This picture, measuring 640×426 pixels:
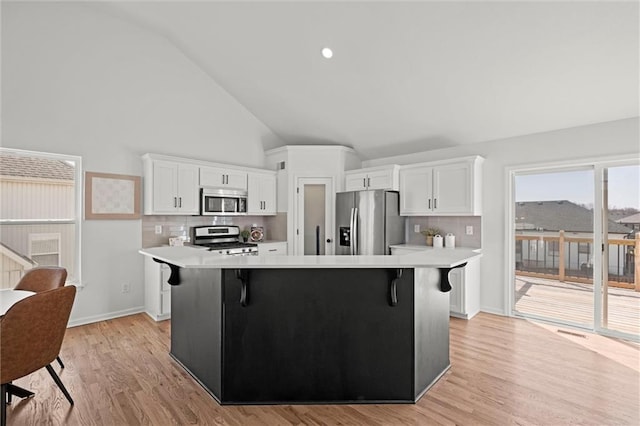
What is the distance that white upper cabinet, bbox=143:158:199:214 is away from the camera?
4539 millimetres

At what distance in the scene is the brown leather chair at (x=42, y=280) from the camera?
9.61 feet

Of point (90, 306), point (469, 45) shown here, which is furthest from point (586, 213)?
point (90, 306)

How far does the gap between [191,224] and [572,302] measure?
529cm

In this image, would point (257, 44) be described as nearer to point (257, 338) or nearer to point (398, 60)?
point (398, 60)

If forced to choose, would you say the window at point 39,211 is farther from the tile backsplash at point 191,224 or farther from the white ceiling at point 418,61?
the white ceiling at point 418,61

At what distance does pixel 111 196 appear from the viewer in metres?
4.42

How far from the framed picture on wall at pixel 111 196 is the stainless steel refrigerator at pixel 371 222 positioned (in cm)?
304

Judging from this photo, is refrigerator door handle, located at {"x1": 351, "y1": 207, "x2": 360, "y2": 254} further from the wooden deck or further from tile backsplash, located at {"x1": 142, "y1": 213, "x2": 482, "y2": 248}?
the wooden deck

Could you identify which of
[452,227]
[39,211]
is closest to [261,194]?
[39,211]

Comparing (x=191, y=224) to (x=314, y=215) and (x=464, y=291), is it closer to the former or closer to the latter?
(x=314, y=215)

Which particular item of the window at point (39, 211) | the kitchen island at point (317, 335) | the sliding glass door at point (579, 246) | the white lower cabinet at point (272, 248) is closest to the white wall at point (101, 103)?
the window at point (39, 211)

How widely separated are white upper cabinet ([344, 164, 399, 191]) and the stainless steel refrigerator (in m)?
0.19

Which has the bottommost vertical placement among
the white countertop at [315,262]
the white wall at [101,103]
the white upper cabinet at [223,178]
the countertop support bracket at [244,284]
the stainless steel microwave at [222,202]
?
the countertop support bracket at [244,284]

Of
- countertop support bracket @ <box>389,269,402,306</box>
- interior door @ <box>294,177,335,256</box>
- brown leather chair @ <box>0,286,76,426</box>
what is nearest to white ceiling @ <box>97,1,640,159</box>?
interior door @ <box>294,177,335,256</box>
